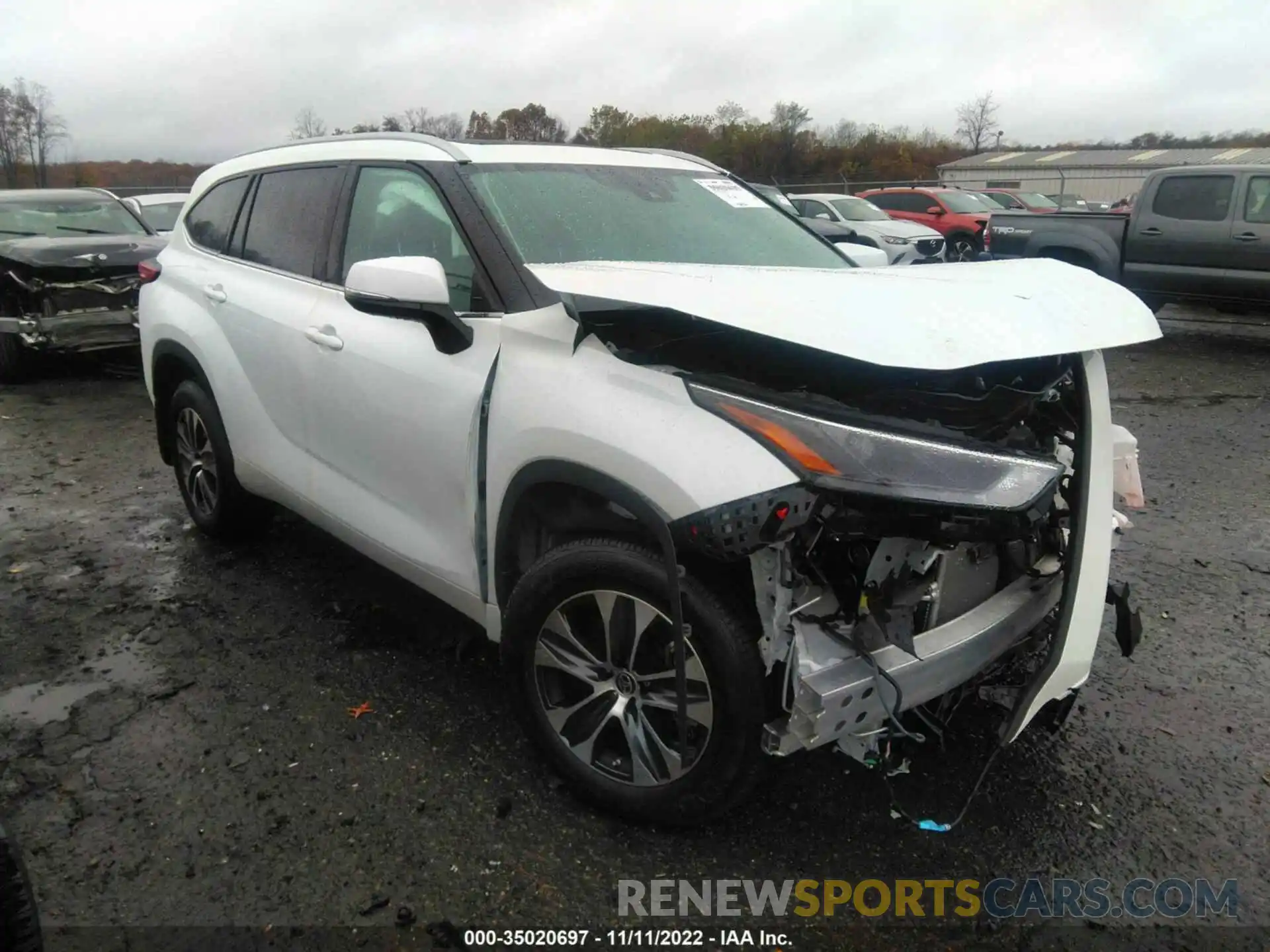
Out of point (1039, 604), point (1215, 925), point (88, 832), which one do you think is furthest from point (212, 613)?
point (1215, 925)

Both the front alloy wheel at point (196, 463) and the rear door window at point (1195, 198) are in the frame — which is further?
the rear door window at point (1195, 198)

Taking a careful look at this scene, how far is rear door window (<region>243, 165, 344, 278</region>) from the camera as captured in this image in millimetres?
3568

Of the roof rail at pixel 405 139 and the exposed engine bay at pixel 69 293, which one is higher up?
the roof rail at pixel 405 139

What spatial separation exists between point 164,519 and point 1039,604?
4.31m

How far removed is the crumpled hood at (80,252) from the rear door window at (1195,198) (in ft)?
33.2

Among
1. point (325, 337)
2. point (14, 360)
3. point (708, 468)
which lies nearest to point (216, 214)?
point (325, 337)

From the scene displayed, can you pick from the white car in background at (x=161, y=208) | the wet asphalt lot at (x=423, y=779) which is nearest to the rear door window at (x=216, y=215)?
the wet asphalt lot at (x=423, y=779)

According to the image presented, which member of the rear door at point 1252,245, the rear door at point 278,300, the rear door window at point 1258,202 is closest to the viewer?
the rear door at point 278,300

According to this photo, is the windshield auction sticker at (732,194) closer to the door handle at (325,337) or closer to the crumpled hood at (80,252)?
the door handle at (325,337)

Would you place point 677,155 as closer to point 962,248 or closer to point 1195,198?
point 1195,198

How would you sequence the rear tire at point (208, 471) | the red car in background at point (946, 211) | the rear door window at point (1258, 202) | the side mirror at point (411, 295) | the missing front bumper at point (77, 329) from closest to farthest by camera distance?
the side mirror at point (411, 295)
the rear tire at point (208, 471)
the missing front bumper at point (77, 329)
the rear door window at point (1258, 202)
the red car in background at point (946, 211)

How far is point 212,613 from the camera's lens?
12.7ft

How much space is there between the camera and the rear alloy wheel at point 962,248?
16359 millimetres

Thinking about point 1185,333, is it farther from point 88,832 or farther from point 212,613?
point 88,832
